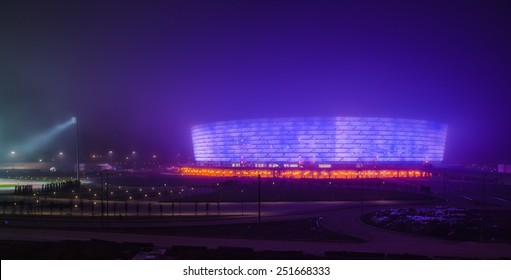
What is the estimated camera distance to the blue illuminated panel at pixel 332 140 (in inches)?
3656

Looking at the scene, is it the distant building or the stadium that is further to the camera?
the stadium

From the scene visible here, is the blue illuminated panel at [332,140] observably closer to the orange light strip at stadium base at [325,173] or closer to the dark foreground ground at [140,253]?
the orange light strip at stadium base at [325,173]

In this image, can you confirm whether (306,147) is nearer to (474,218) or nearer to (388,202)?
(388,202)

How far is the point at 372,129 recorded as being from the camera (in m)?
93.5

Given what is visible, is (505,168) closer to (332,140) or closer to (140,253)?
(332,140)

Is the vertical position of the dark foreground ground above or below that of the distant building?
above

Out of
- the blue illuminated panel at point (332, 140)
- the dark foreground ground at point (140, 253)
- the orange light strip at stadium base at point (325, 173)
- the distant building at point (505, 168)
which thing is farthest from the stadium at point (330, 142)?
the dark foreground ground at point (140, 253)

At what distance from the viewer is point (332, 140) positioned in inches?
3652

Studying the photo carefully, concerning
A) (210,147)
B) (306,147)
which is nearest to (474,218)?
(306,147)

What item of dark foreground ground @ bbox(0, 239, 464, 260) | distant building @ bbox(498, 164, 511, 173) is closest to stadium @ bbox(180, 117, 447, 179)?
distant building @ bbox(498, 164, 511, 173)

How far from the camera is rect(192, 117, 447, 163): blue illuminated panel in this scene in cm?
9288

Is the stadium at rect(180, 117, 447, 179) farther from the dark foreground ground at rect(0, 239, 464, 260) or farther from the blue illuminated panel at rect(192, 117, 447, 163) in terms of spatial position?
the dark foreground ground at rect(0, 239, 464, 260)

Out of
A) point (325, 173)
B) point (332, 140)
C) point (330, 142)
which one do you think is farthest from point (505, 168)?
point (325, 173)

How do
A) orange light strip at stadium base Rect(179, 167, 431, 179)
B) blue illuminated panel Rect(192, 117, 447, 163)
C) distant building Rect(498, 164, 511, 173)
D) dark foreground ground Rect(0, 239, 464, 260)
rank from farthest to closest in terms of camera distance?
1. blue illuminated panel Rect(192, 117, 447, 163)
2. distant building Rect(498, 164, 511, 173)
3. orange light strip at stadium base Rect(179, 167, 431, 179)
4. dark foreground ground Rect(0, 239, 464, 260)
